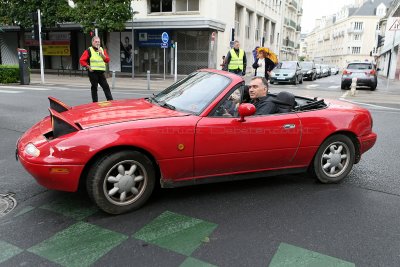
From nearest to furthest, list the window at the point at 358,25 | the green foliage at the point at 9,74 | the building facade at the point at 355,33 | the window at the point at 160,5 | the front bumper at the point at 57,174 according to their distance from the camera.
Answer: the front bumper at the point at 57,174 < the green foliage at the point at 9,74 < the window at the point at 160,5 < the building facade at the point at 355,33 < the window at the point at 358,25

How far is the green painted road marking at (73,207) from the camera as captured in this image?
358 cm

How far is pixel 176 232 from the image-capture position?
10.7ft

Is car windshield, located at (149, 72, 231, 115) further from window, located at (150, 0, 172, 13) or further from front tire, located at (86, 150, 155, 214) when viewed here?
window, located at (150, 0, 172, 13)

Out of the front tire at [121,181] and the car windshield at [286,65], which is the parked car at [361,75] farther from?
the front tire at [121,181]

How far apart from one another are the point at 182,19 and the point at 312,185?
2546cm

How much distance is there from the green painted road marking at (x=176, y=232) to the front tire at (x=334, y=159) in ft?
5.83

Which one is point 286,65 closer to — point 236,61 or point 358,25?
point 236,61

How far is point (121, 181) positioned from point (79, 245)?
710 millimetres

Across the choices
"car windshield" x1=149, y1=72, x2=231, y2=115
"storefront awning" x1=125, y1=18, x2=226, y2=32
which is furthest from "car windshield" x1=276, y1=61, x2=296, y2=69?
"car windshield" x1=149, y1=72, x2=231, y2=115

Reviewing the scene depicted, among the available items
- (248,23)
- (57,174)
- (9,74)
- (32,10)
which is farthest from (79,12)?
(57,174)

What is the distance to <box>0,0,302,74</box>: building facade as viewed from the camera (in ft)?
94.0

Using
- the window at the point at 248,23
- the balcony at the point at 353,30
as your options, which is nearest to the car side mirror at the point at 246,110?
the window at the point at 248,23

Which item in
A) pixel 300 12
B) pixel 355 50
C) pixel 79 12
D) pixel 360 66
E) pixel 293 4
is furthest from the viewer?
pixel 355 50

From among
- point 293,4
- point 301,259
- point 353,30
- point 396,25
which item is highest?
point 293,4
